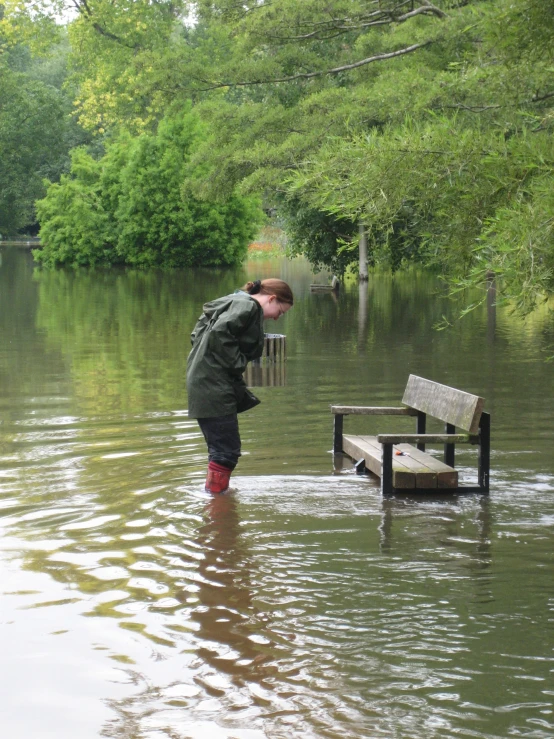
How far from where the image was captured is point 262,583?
5793 millimetres

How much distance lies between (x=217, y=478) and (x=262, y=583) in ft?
6.24

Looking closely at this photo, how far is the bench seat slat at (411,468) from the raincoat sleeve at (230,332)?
1.49 metres

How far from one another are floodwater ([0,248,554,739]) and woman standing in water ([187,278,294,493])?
47 cm

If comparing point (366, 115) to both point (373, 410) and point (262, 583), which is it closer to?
point (373, 410)

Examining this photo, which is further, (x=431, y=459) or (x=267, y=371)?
(x=267, y=371)

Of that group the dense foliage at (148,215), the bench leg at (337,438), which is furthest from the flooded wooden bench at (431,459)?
the dense foliage at (148,215)

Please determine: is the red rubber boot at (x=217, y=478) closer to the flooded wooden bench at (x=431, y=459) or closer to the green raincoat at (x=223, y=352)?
the green raincoat at (x=223, y=352)

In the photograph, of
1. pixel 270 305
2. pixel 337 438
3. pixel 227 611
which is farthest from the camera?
pixel 337 438

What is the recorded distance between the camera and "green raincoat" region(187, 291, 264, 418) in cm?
716

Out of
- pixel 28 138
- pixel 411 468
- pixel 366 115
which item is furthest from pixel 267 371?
pixel 28 138

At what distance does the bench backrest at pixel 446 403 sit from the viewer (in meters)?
7.45

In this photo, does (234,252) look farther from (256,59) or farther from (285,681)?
(285,681)

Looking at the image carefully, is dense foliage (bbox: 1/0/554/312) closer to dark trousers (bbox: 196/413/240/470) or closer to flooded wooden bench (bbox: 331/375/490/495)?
flooded wooden bench (bbox: 331/375/490/495)

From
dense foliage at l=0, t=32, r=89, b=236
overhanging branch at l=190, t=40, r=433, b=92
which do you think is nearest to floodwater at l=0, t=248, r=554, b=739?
overhanging branch at l=190, t=40, r=433, b=92
